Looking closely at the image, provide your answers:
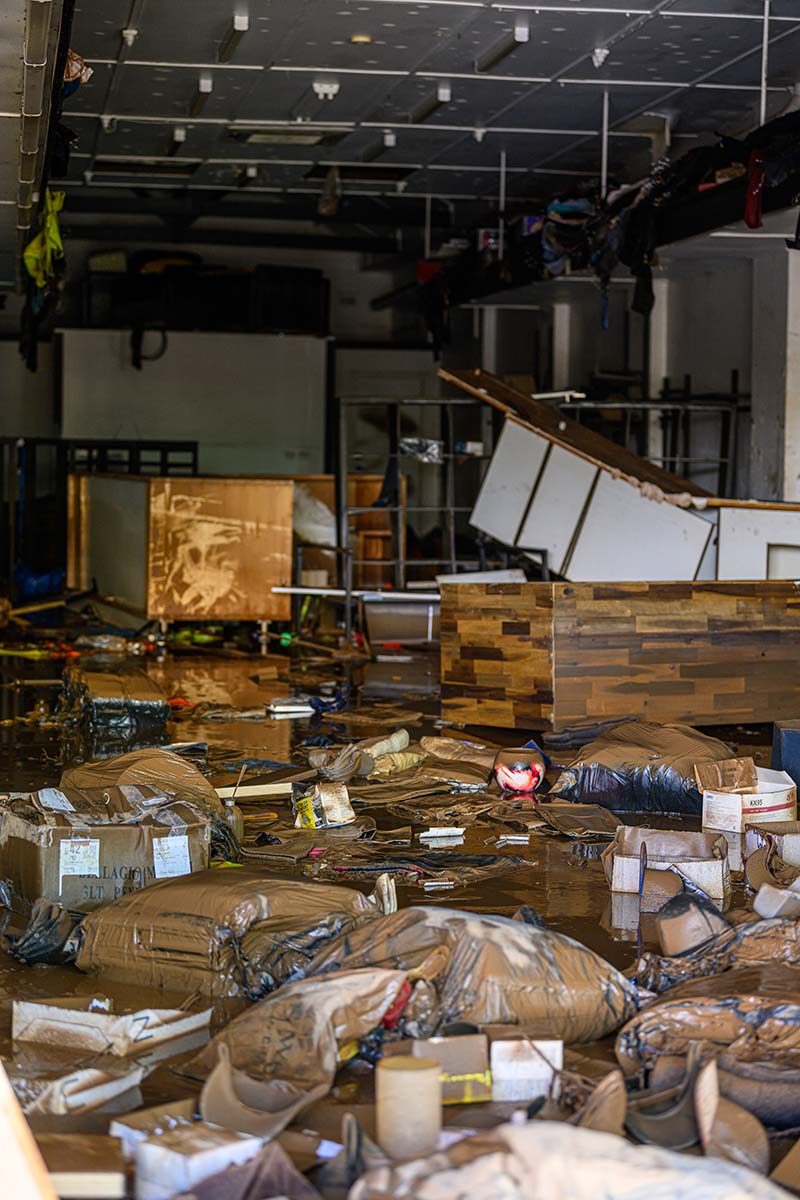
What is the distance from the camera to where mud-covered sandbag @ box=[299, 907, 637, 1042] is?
3371 millimetres

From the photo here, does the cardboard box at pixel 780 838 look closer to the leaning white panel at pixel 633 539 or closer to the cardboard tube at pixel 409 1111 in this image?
the cardboard tube at pixel 409 1111

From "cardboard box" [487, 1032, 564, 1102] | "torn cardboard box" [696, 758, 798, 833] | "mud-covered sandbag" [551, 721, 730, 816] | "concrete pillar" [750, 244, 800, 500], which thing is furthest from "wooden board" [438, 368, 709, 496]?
"cardboard box" [487, 1032, 564, 1102]

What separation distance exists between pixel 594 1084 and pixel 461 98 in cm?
889

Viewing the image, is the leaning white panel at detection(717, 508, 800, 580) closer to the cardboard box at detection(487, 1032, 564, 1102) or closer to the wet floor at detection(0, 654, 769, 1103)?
the wet floor at detection(0, 654, 769, 1103)

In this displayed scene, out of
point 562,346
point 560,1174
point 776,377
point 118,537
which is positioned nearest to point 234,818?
point 560,1174

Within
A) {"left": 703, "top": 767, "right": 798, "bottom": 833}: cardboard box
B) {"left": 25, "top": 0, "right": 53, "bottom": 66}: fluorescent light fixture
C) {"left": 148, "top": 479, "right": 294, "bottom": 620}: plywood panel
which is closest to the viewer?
{"left": 25, "top": 0, "right": 53, "bottom": 66}: fluorescent light fixture

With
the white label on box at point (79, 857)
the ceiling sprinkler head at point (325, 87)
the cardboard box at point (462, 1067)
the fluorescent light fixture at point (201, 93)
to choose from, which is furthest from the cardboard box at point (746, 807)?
the fluorescent light fixture at point (201, 93)

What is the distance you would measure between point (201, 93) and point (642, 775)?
6.61 meters

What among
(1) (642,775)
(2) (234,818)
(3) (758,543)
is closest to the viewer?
(2) (234,818)

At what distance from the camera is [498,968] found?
134 inches

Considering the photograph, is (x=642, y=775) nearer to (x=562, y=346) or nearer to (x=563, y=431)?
(x=563, y=431)

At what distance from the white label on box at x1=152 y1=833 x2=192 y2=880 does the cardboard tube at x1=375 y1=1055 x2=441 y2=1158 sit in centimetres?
184

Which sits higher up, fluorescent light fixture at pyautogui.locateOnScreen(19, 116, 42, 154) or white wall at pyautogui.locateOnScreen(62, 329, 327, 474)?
fluorescent light fixture at pyautogui.locateOnScreen(19, 116, 42, 154)

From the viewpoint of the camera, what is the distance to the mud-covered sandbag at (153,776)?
5172mm
